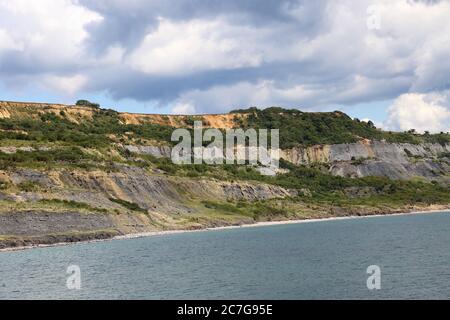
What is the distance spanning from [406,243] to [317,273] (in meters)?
33.5

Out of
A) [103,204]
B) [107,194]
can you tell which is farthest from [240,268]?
[107,194]

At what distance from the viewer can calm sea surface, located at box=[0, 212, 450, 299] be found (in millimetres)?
56438

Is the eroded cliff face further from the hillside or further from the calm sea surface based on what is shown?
the calm sea surface

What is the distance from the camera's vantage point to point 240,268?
72812 mm

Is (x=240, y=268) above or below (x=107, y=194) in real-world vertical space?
below

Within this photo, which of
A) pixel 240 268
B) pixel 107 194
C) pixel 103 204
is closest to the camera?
pixel 240 268

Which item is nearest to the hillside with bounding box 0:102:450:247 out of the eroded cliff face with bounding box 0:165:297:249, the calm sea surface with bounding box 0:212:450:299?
the eroded cliff face with bounding box 0:165:297:249

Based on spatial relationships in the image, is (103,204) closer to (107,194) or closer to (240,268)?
(107,194)

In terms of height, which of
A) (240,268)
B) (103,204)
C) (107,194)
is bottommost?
(240,268)

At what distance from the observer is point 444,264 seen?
68062 mm

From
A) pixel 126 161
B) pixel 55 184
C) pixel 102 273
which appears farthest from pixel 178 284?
pixel 126 161

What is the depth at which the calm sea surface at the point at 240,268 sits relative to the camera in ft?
185

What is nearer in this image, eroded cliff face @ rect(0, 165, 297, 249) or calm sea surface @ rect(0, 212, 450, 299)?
calm sea surface @ rect(0, 212, 450, 299)
